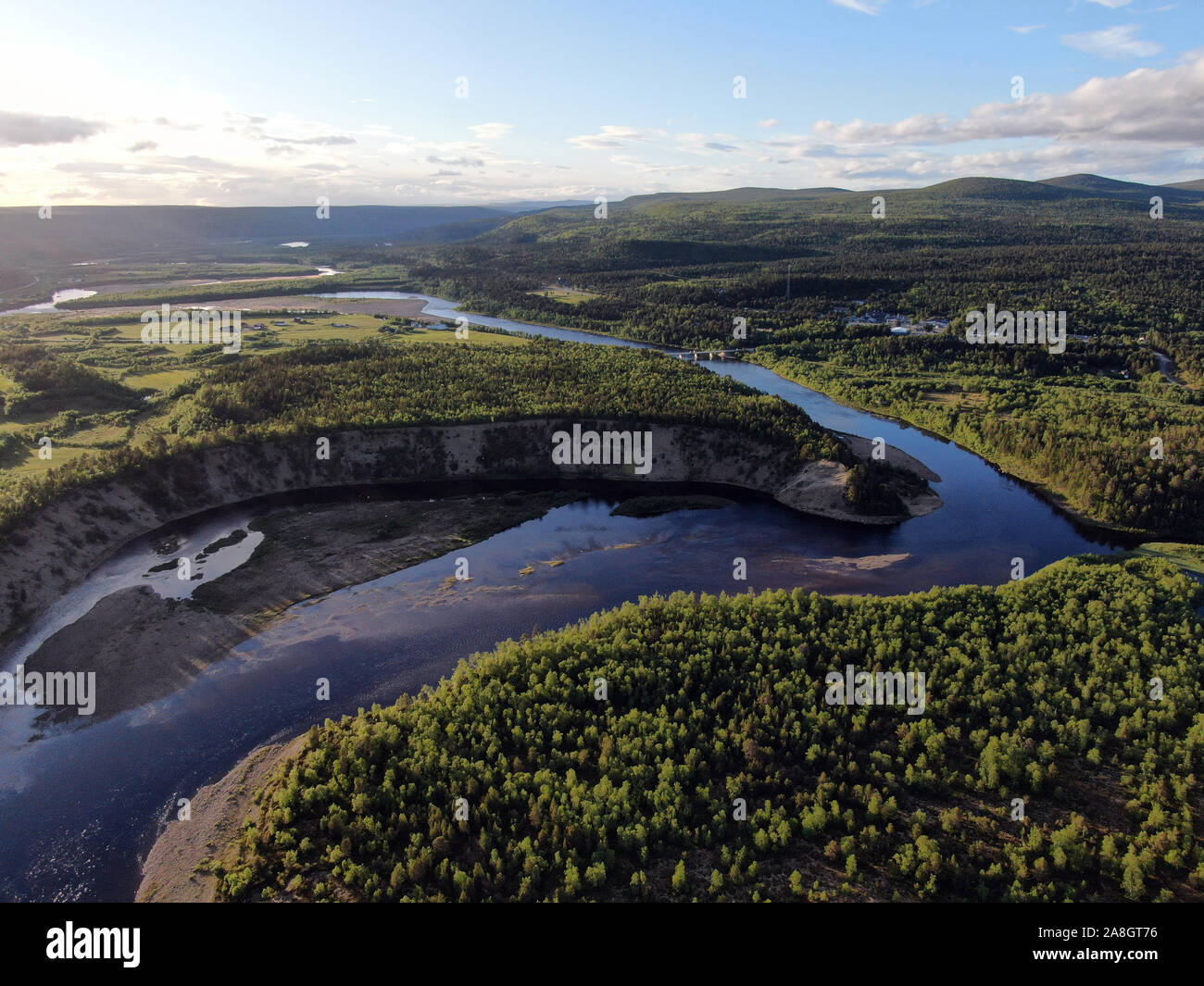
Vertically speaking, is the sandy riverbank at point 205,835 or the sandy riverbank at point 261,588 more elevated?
the sandy riverbank at point 261,588

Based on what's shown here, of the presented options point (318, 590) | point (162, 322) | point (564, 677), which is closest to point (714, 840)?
point (564, 677)

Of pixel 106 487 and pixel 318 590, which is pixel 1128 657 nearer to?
pixel 318 590
